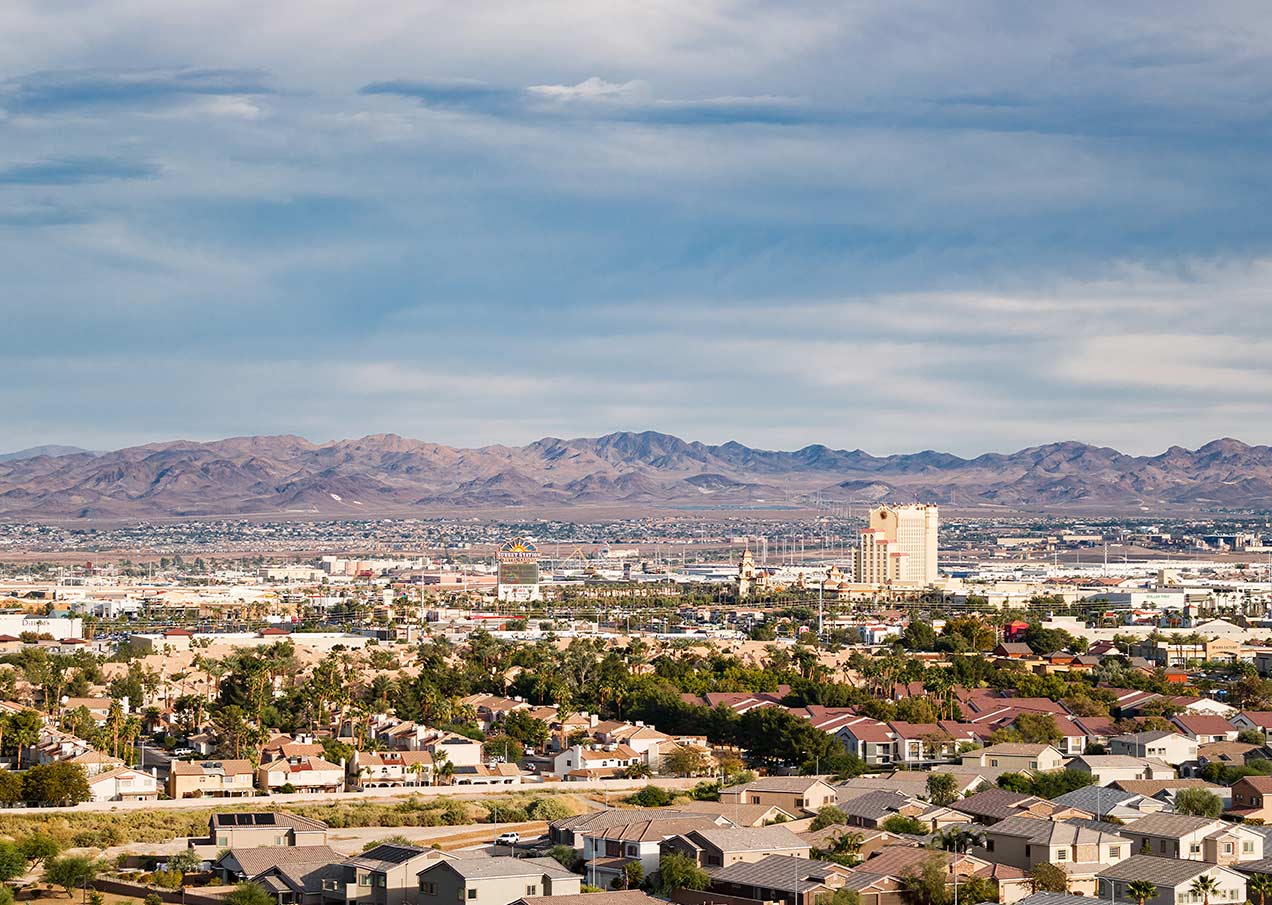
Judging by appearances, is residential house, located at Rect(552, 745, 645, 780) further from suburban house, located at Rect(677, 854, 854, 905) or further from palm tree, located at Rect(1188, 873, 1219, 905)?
palm tree, located at Rect(1188, 873, 1219, 905)

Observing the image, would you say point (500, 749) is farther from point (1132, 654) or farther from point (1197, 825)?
point (1132, 654)

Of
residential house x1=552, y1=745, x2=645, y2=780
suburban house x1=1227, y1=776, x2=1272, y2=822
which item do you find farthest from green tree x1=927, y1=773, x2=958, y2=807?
residential house x1=552, y1=745, x2=645, y2=780

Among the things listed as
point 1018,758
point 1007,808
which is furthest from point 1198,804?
point 1018,758

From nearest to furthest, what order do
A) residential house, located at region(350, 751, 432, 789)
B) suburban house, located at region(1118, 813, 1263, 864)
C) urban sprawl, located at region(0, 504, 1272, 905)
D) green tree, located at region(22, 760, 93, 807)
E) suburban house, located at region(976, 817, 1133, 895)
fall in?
urban sprawl, located at region(0, 504, 1272, 905) < suburban house, located at region(976, 817, 1133, 895) < suburban house, located at region(1118, 813, 1263, 864) < green tree, located at region(22, 760, 93, 807) < residential house, located at region(350, 751, 432, 789)

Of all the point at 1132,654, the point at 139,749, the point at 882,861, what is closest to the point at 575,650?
the point at 139,749

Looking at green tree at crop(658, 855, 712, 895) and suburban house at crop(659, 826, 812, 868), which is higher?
suburban house at crop(659, 826, 812, 868)

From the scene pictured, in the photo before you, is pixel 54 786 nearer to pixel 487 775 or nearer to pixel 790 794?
pixel 487 775

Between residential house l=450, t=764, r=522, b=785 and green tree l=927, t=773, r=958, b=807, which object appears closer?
green tree l=927, t=773, r=958, b=807
